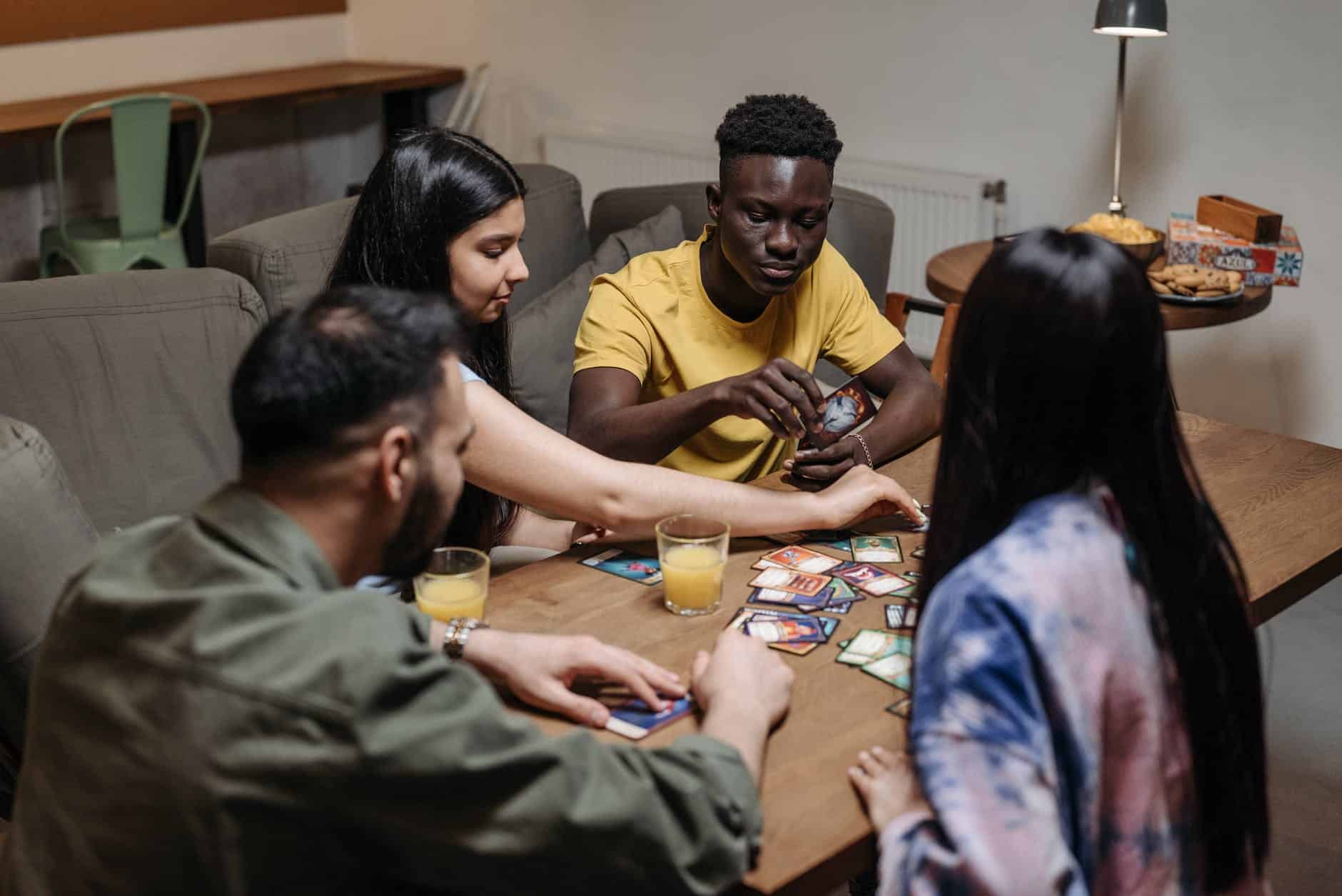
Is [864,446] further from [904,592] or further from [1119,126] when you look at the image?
[1119,126]

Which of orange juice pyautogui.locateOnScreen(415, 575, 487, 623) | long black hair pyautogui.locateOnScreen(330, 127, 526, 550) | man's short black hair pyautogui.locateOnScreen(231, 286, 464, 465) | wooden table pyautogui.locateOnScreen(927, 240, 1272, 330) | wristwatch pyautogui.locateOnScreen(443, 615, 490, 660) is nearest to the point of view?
man's short black hair pyautogui.locateOnScreen(231, 286, 464, 465)

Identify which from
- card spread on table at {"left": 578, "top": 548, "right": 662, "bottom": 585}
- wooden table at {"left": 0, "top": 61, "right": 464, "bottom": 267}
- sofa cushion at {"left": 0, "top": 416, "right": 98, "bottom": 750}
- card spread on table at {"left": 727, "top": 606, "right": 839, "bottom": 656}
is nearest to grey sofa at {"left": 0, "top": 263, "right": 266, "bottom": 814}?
sofa cushion at {"left": 0, "top": 416, "right": 98, "bottom": 750}

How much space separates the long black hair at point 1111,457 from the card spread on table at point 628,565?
1.65 feet

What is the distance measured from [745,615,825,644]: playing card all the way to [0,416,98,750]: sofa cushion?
2.57 ft

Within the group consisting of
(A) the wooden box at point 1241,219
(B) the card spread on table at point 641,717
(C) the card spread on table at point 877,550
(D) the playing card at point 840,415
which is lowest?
(B) the card spread on table at point 641,717

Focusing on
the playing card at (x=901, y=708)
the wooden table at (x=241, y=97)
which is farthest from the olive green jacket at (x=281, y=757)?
the wooden table at (x=241, y=97)

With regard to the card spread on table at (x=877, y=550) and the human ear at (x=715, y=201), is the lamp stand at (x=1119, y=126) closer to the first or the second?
the human ear at (x=715, y=201)

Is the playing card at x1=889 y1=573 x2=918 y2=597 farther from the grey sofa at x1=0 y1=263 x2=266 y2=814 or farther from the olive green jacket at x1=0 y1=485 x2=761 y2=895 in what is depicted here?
the grey sofa at x1=0 y1=263 x2=266 y2=814

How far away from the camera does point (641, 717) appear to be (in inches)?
53.2

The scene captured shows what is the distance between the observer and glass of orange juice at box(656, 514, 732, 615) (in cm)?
155

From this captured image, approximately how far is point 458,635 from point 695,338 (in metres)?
0.89

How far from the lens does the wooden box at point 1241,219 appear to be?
314 cm

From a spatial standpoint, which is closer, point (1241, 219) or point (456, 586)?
point (456, 586)

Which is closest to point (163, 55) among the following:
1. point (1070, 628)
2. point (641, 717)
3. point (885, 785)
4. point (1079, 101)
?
point (1079, 101)
